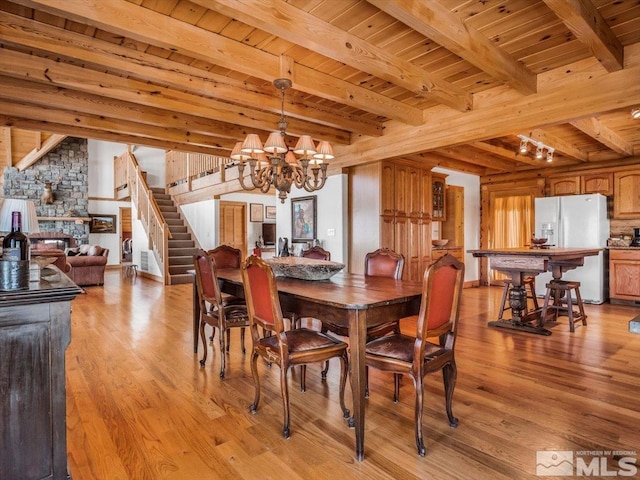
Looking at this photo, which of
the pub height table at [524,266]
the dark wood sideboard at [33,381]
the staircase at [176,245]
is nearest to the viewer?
the dark wood sideboard at [33,381]

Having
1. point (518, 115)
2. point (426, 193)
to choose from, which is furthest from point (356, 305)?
point (426, 193)

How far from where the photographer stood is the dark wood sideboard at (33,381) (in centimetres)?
141

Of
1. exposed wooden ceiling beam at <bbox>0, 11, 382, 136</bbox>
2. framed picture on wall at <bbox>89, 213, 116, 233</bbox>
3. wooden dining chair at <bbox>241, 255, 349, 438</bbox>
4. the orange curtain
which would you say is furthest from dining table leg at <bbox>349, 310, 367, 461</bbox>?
framed picture on wall at <bbox>89, 213, 116, 233</bbox>

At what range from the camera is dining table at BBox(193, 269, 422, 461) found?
1914 mm

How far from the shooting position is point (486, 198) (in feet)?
26.1

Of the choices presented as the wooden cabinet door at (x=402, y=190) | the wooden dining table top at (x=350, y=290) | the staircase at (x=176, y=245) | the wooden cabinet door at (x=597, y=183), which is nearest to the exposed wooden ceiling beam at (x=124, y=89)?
the wooden cabinet door at (x=402, y=190)

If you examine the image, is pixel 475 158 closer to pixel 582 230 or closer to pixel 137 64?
pixel 582 230

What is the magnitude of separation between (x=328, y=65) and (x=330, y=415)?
289cm

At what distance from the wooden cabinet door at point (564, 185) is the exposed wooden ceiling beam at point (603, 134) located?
90 cm

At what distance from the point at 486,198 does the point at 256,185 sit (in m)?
6.14

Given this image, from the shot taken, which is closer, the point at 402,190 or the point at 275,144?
the point at 275,144

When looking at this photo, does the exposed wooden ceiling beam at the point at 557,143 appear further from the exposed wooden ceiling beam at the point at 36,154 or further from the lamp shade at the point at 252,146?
the exposed wooden ceiling beam at the point at 36,154

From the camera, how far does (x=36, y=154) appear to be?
1083cm

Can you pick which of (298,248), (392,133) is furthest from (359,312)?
(298,248)
